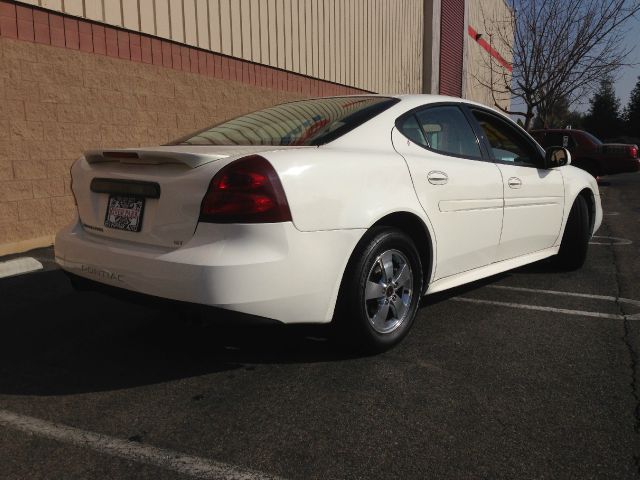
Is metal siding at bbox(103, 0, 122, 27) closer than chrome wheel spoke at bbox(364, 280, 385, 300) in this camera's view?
No

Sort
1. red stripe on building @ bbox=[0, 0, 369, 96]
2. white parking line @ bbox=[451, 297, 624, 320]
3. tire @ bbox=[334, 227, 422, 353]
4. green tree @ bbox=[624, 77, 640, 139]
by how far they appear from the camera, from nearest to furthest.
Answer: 1. tire @ bbox=[334, 227, 422, 353]
2. white parking line @ bbox=[451, 297, 624, 320]
3. red stripe on building @ bbox=[0, 0, 369, 96]
4. green tree @ bbox=[624, 77, 640, 139]

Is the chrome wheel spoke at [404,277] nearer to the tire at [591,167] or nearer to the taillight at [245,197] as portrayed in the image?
the taillight at [245,197]

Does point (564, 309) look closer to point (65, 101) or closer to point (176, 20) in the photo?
point (65, 101)

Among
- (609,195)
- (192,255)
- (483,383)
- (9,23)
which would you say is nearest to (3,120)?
(9,23)

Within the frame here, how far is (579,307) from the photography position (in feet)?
13.5

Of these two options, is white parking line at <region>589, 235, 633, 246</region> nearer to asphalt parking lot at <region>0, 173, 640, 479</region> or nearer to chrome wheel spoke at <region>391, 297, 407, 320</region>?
asphalt parking lot at <region>0, 173, 640, 479</region>

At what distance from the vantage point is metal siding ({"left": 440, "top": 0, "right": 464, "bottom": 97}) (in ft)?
65.4

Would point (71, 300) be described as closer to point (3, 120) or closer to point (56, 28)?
point (3, 120)

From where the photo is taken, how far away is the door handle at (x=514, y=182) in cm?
407

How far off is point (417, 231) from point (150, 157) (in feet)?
5.14

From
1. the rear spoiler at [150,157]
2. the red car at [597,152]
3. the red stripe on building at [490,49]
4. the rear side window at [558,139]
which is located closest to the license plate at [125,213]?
the rear spoiler at [150,157]

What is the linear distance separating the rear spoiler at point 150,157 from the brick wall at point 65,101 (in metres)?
3.60

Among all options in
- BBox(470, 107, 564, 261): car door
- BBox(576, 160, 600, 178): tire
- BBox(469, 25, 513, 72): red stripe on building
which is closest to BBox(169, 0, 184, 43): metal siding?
BBox(470, 107, 564, 261): car door

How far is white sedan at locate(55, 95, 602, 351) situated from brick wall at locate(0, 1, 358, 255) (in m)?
3.45
